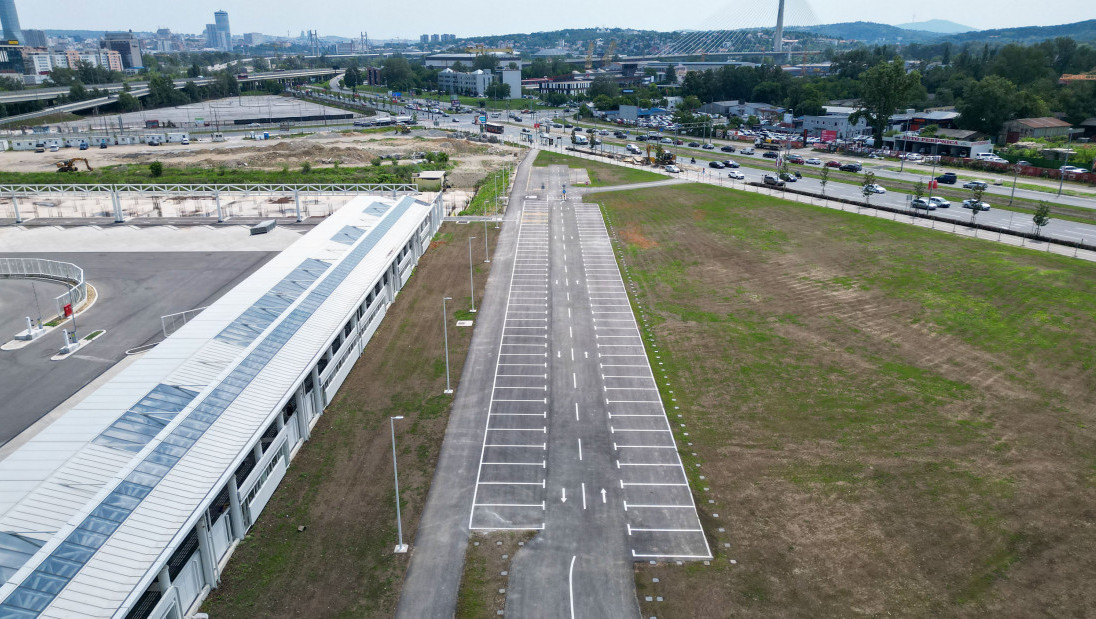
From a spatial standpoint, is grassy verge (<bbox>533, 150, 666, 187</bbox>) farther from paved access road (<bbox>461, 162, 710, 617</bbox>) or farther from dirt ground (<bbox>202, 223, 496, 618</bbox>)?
dirt ground (<bbox>202, 223, 496, 618</bbox>)

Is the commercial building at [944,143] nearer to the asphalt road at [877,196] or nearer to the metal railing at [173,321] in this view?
the asphalt road at [877,196]

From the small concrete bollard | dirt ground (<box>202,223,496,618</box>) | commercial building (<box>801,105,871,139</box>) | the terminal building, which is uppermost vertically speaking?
commercial building (<box>801,105,871,139</box>)

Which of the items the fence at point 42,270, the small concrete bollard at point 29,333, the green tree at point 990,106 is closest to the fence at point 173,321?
the small concrete bollard at point 29,333

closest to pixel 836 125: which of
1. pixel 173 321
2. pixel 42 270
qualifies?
pixel 173 321

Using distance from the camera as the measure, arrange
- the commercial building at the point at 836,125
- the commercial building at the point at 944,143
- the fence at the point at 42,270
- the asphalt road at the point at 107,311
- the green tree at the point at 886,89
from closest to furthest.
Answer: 1. the asphalt road at the point at 107,311
2. the fence at the point at 42,270
3. the commercial building at the point at 944,143
4. the green tree at the point at 886,89
5. the commercial building at the point at 836,125

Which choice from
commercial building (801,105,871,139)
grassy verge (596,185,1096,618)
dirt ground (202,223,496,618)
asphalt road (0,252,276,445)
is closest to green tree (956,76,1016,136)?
commercial building (801,105,871,139)

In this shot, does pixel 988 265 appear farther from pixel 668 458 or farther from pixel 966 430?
pixel 668 458

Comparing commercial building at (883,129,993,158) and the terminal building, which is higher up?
commercial building at (883,129,993,158)
